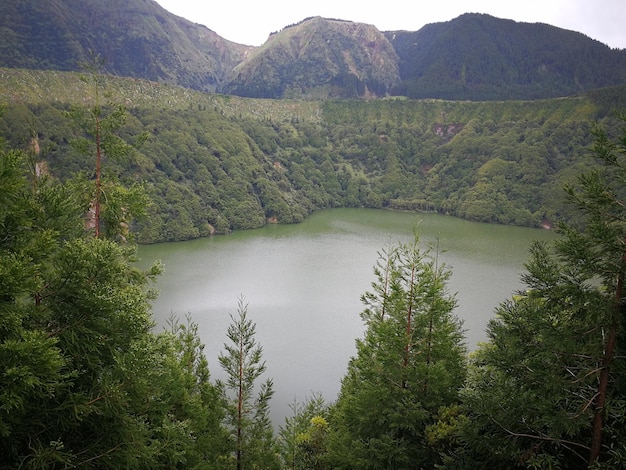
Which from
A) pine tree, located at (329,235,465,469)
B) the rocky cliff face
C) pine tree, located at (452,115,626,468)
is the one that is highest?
the rocky cliff face

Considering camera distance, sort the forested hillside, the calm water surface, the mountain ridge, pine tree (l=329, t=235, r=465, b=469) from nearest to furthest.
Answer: pine tree (l=329, t=235, r=465, b=469), the calm water surface, the forested hillside, the mountain ridge

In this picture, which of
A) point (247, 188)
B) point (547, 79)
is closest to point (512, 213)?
point (247, 188)

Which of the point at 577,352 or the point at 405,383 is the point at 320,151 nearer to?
the point at 405,383

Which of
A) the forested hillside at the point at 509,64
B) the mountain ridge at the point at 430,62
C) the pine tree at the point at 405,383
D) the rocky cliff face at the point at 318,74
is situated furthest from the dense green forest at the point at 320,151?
the rocky cliff face at the point at 318,74

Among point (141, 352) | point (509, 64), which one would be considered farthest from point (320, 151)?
point (141, 352)

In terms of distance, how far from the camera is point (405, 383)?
10.7m

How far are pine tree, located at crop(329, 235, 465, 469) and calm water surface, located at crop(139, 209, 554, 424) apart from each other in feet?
7.00

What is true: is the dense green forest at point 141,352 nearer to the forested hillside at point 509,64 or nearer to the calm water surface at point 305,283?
the calm water surface at point 305,283

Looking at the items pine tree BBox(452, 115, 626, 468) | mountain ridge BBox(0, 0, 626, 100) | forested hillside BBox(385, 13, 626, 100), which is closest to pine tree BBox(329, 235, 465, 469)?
pine tree BBox(452, 115, 626, 468)

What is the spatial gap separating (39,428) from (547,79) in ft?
624

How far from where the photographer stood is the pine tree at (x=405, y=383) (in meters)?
10.0

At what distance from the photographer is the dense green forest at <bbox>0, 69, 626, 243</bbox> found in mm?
71125

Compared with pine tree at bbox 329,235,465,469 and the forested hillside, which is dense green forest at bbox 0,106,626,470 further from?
the forested hillside

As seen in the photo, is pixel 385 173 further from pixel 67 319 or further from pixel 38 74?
pixel 67 319
